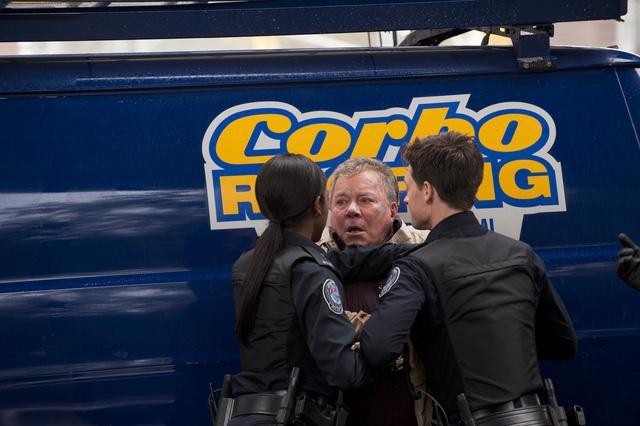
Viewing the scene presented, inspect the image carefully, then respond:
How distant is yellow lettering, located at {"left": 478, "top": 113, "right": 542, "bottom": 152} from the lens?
395cm

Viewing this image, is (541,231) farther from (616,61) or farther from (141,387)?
(141,387)

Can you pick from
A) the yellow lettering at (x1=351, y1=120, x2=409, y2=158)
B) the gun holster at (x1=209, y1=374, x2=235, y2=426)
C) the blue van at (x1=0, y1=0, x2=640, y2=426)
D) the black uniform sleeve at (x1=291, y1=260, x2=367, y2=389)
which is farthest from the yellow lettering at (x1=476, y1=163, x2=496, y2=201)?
the gun holster at (x1=209, y1=374, x2=235, y2=426)

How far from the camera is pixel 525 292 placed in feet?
10.9

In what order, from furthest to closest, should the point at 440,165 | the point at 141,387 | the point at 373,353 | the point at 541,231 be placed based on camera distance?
the point at 541,231, the point at 141,387, the point at 440,165, the point at 373,353

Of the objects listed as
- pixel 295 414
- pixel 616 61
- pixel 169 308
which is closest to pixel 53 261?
pixel 169 308

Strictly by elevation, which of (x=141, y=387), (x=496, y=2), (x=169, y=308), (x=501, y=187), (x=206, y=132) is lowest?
(x=141, y=387)

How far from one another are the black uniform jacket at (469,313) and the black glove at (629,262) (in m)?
0.31

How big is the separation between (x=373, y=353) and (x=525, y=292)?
51cm

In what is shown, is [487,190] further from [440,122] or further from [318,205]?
[318,205]

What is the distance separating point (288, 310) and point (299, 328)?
0.06m

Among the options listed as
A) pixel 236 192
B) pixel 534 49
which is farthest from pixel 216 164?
pixel 534 49

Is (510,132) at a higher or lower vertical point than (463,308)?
higher

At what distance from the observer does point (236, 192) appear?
3814 millimetres

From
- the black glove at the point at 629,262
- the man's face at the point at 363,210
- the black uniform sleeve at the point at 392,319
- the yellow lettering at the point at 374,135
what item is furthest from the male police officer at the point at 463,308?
the yellow lettering at the point at 374,135
